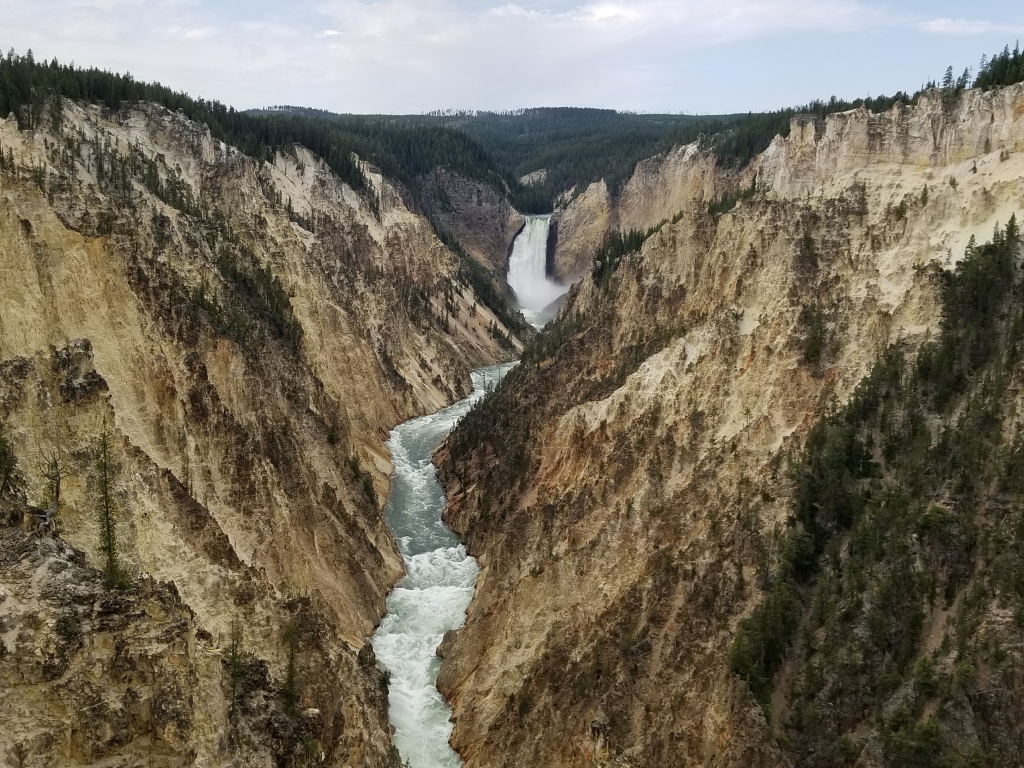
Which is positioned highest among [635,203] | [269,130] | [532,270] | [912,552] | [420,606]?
[269,130]

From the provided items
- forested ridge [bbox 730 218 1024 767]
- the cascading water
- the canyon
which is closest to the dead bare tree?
the canyon

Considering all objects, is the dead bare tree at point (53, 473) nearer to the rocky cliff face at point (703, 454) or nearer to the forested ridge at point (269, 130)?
the rocky cliff face at point (703, 454)

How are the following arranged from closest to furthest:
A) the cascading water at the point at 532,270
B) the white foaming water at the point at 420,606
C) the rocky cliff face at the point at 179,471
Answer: the rocky cliff face at the point at 179,471
the white foaming water at the point at 420,606
the cascading water at the point at 532,270

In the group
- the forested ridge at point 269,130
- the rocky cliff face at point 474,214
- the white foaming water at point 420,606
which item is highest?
the forested ridge at point 269,130

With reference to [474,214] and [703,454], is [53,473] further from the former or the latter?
[474,214]

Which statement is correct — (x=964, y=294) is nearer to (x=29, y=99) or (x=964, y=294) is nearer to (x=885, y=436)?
(x=885, y=436)

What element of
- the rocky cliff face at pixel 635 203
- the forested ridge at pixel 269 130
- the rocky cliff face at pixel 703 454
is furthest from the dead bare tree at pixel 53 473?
the rocky cliff face at pixel 635 203

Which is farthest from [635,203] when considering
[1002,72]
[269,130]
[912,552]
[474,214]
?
[912,552]
